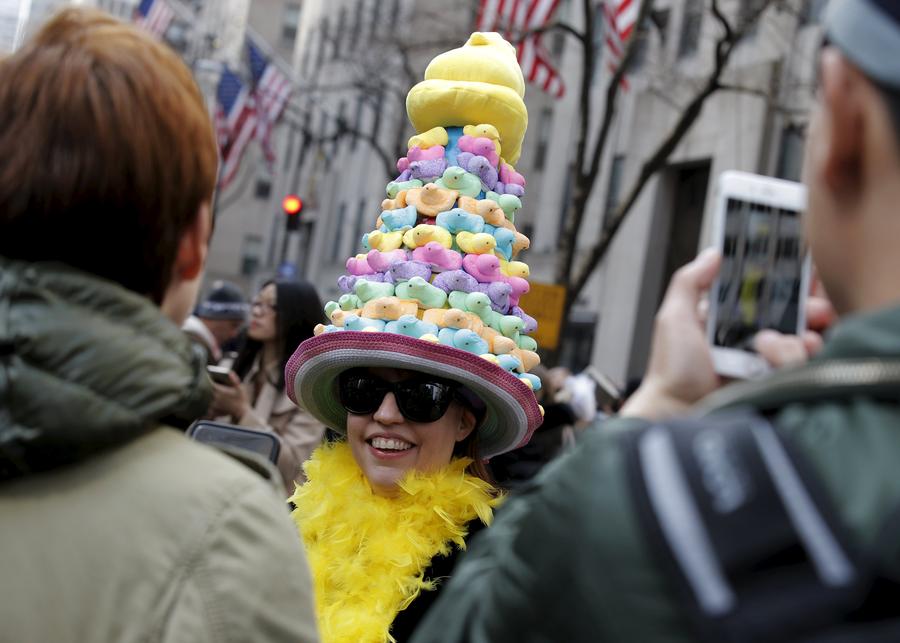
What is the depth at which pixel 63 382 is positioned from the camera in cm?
169

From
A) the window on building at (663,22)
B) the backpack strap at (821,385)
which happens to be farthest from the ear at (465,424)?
the window on building at (663,22)

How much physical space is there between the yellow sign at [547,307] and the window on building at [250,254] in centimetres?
4355

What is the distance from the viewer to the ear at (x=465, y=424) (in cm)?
402

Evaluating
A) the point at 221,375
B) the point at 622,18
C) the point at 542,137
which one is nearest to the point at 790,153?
the point at 622,18

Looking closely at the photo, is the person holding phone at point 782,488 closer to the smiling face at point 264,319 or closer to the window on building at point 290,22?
the smiling face at point 264,319

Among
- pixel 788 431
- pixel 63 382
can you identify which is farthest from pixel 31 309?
pixel 788 431

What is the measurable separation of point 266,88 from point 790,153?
10.0m

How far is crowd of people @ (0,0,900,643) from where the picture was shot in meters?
1.21

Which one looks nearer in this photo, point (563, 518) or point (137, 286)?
point (563, 518)

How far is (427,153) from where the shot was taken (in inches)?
161

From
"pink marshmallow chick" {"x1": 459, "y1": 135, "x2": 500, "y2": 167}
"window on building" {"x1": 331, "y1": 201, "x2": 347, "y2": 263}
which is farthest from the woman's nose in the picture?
"window on building" {"x1": 331, "y1": 201, "x2": 347, "y2": 263}

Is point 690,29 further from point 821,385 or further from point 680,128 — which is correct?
point 821,385

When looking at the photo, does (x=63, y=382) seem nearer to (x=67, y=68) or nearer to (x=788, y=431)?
(x=67, y=68)

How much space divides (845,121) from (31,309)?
1.07 m
